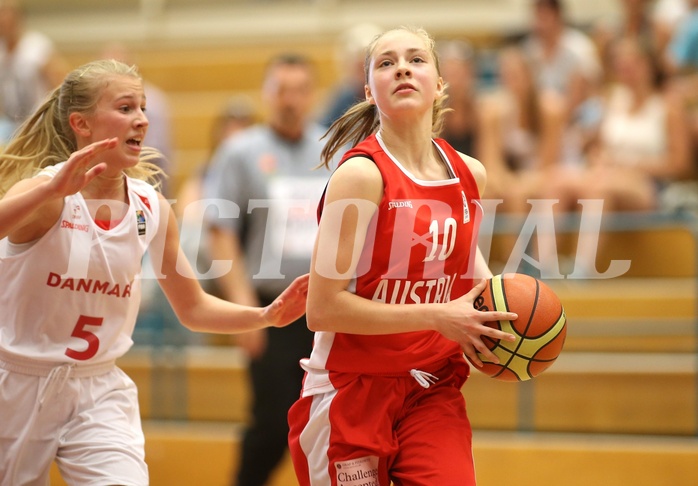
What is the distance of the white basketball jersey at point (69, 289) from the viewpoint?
3.52m

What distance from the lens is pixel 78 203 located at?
142 inches

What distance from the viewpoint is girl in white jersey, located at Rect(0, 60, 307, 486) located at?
3518 mm

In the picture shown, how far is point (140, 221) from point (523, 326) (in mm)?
1457

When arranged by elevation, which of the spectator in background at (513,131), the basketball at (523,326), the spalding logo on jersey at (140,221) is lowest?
the basketball at (523,326)

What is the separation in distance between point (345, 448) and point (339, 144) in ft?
3.67

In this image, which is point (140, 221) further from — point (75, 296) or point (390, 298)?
point (390, 298)

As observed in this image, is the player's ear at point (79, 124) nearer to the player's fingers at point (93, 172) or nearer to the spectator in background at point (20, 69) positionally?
the player's fingers at point (93, 172)

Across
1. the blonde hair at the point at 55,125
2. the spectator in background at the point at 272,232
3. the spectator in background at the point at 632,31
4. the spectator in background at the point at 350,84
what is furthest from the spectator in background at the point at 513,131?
the blonde hair at the point at 55,125

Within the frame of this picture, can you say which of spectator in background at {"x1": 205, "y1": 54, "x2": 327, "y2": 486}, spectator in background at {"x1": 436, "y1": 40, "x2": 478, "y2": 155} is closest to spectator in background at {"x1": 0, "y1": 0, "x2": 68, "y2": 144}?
spectator in background at {"x1": 205, "y1": 54, "x2": 327, "y2": 486}

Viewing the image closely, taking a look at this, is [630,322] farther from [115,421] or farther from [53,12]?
[53,12]

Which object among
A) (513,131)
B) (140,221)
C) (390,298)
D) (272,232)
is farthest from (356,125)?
(513,131)

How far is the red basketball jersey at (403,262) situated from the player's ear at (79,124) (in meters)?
0.96

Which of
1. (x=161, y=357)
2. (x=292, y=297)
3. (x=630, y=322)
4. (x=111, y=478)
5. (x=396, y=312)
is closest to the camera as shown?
(x=396, y=312)

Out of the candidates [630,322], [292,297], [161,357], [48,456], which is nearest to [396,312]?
[292,297]
